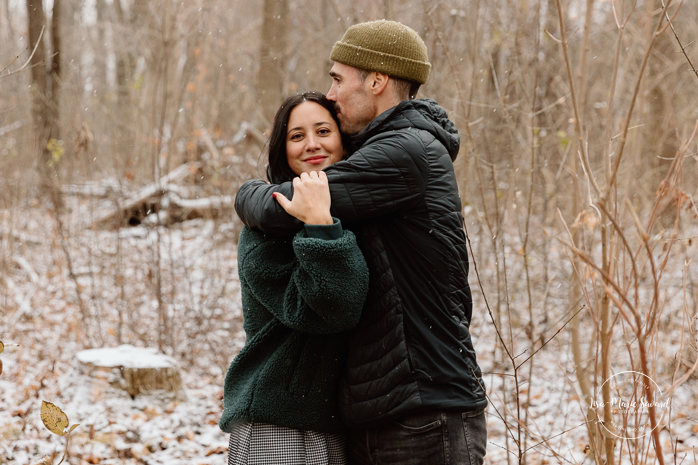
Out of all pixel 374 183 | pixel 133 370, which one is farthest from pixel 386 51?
pixel 133 370

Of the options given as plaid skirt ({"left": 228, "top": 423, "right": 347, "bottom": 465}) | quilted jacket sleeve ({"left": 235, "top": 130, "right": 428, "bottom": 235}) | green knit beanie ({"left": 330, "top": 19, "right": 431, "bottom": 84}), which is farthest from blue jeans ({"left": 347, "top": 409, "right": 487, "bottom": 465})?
green knit beanie ({"left": 330, "top": 19, "right": 431, "bottom": 84})

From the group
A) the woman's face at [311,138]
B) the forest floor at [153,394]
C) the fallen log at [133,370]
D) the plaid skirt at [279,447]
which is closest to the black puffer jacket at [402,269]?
the plaid skirt at [279,447]

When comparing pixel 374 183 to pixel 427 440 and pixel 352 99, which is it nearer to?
pixel 352 99

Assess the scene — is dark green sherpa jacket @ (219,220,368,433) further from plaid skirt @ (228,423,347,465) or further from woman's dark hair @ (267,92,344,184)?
woman's dark hair @ (267,92,344,184)

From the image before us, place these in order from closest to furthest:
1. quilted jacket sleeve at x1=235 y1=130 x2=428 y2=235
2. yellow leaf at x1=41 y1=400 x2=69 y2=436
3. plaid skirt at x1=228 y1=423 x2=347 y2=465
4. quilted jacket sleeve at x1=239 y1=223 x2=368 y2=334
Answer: quilted jacket sleeve at x1=239 y1=223 x2=368 y2=334 → quilted jacket sleeve at x1=235 y1=130 x2=428 y2=235 → plaid skirt at x1=228 y1=423 x2=347 y2=465 → yellow leaf at x1=41 y1=400 x2=69 y2=436

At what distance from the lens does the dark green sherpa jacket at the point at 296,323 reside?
175 cm

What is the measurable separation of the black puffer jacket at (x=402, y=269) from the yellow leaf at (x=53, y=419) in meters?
1.16

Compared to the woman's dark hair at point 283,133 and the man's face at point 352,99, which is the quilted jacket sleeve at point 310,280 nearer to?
the woman's dark hair at point 283,133

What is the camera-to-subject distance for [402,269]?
1.91 m

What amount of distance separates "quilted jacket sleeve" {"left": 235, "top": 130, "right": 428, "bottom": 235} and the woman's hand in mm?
43

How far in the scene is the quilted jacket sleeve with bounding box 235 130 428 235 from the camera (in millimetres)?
1846

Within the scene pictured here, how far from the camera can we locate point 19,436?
390 centimetres

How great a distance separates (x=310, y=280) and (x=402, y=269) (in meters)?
0.32

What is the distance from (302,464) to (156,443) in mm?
2716
